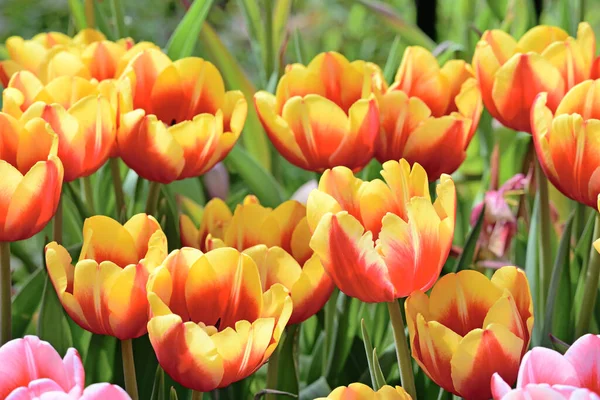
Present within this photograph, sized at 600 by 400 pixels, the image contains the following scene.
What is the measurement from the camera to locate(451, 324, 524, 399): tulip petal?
0.51m

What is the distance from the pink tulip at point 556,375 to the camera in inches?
16.4

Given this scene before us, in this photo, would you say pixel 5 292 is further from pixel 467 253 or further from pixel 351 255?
pixel 467 253

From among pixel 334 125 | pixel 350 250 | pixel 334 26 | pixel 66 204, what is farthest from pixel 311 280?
pixel 334 26

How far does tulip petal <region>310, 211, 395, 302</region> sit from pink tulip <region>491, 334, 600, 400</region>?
0.38 ft

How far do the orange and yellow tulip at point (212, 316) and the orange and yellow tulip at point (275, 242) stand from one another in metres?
0.04

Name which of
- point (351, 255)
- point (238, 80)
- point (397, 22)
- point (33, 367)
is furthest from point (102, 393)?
point (397, 22)

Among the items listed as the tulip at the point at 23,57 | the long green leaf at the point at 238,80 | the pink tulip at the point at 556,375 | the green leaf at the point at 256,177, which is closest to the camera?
the pink tulip at the point at 556,375

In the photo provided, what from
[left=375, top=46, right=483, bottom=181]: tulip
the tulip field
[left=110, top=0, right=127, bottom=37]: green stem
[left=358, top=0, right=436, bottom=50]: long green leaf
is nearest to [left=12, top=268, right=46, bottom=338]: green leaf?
the tulip field

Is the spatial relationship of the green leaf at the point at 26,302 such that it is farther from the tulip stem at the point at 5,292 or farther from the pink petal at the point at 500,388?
the pink petal at the point at 500,388

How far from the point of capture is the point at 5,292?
662 mm

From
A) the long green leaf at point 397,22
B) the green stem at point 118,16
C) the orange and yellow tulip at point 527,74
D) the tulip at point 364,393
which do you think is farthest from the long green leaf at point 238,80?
the tulip at point 364,393

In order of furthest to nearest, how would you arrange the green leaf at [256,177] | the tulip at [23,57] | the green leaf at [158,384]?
the green leaf at [256,177] < the tulip at [23,57] < the green leaf at [158,384]

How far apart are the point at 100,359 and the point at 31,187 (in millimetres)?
199

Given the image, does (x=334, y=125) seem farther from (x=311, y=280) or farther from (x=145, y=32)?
(x=145, y=32)
